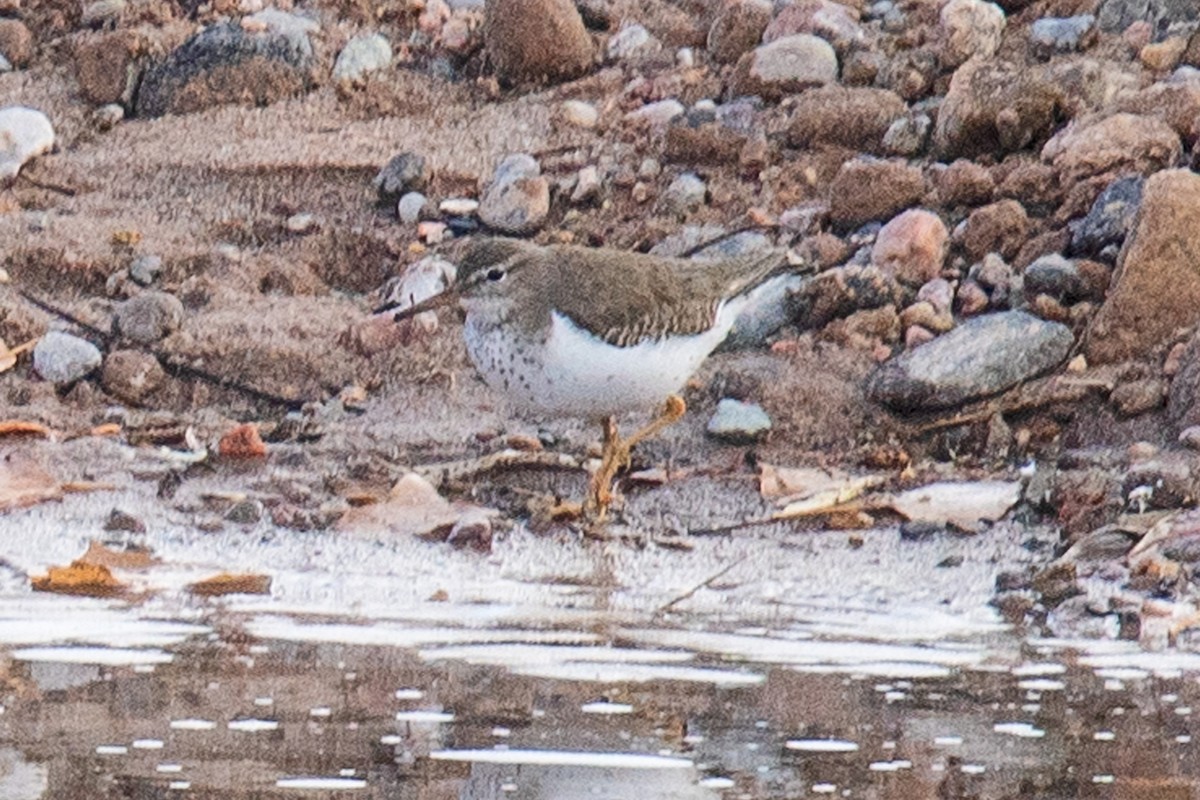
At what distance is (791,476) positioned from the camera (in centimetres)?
710

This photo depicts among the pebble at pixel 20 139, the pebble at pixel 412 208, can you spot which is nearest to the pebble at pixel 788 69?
the pebble at pixel 412 208

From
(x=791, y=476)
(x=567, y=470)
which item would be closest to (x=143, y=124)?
(x=567, y=470)

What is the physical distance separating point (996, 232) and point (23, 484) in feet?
11.4

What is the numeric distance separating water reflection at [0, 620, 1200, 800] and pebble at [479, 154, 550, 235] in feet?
11.6

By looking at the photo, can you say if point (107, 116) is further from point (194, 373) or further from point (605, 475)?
point (605, 475)

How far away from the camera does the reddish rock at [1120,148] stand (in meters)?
8.22

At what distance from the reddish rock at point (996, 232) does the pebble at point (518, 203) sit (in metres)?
1.62

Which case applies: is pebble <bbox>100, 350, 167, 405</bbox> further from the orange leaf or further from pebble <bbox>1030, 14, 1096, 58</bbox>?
pebble <bbox>1030, 14, 1096, 58</bbox>

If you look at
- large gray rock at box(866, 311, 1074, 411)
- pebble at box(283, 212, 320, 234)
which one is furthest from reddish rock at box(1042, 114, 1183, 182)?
pebble at box(283, 212, 320, 234)

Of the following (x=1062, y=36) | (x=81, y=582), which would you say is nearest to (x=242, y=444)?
(x=81, y=582)

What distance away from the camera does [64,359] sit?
784 cm

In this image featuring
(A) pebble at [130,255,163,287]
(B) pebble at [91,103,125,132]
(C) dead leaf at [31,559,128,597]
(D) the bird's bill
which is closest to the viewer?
(C) dead leaf at [31,559,128,597]

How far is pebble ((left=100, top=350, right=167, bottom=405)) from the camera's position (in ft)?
25.6

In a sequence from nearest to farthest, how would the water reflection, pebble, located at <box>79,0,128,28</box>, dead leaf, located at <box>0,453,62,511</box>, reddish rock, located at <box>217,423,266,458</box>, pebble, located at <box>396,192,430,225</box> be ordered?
1. the water reflection
2. dead leaf, located at <box>0,453,62,511</box>
3. reddish rock, located at <box>217,423,266,458</box>
4. pebble, located at <box>396,192,430,225</box>
5. pebble, located at <box>79,0,128,28</box>
